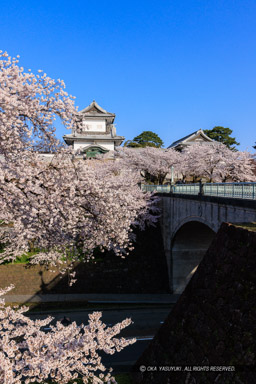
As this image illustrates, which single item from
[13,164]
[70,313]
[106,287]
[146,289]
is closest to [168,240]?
[146,289]

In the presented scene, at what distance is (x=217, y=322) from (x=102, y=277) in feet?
55.6

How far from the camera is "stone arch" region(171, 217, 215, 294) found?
77.0ft

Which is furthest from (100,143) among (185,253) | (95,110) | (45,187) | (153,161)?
(45,187)

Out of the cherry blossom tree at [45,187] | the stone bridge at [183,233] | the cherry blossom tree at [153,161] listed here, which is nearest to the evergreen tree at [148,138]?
the cherry blossom tree at [153,161]

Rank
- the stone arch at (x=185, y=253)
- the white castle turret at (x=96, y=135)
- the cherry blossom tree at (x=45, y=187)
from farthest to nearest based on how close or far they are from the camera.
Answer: the white castle turret at (x=96, y=135) < the stone arch at (x=185, y=253) < the cherry blossom tree at (x=45, y=187)

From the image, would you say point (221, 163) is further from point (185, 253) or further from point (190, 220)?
point (190, 220)

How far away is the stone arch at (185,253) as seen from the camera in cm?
2348

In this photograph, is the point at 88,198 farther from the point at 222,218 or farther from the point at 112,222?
the point at 222,218

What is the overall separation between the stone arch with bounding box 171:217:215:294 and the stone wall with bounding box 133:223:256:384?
14682 millimetres

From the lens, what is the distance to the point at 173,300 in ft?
71.6

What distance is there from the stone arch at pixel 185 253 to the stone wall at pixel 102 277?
1.02 meters

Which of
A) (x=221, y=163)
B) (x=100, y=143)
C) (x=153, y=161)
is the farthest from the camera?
(x=100, y=143)

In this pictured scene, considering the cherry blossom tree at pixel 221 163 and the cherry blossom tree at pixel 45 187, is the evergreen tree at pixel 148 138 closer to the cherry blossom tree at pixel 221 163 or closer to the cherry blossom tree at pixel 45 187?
the cherry blossom tree at pixel 221 163

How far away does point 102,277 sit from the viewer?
22891mm
